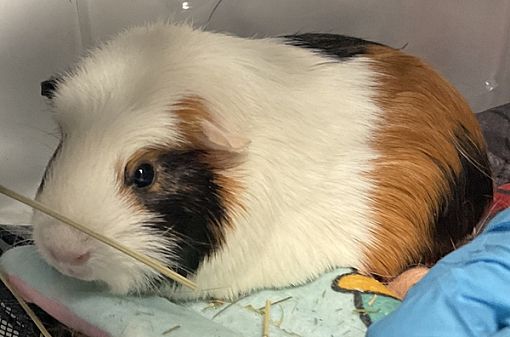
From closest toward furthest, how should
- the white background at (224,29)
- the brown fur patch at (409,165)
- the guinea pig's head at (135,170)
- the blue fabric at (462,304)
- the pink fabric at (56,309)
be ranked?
the blue fabric at (462,304) → the guinea pig's head at (135,170) → the pink fabric at (56,309) → the brown fur patch at (409,165) → the white background at (224,29)

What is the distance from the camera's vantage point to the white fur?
1.32 meters

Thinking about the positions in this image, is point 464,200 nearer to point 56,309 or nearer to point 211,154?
point 211,154

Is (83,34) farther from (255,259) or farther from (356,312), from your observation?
(356,312)

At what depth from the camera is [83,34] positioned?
2.08 meters

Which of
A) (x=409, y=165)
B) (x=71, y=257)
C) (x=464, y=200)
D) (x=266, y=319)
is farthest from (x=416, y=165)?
(x=71, y=257)

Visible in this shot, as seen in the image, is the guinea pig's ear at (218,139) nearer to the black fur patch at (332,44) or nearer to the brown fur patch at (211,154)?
the brown fur patch at (211,154)

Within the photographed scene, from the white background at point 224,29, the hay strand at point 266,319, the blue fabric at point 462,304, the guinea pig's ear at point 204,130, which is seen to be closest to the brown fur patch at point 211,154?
the guinea pig's ear at point 204,130

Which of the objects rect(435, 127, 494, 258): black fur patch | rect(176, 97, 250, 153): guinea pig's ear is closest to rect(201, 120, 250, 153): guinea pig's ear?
rect(176, 97, 250, 153): guinea pig's ear

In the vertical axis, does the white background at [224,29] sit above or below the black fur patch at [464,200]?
above

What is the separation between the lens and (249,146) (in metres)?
1.41

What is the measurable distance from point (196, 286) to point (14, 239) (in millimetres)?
459

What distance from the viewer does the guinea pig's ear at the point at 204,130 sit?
1.33 meters

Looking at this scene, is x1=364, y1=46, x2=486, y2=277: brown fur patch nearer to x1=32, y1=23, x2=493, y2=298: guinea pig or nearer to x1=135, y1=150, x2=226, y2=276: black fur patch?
x1=32, y1=23, x2=493, y2=298: guinea pig

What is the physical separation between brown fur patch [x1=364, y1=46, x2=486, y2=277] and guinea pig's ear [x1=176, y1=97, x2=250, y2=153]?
0.34 metres
